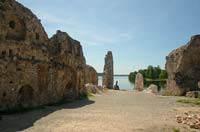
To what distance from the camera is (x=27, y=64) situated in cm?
1576

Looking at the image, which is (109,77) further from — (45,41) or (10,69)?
(10,69)

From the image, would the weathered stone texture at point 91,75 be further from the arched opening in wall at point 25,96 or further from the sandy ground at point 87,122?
the sandy ground at point 87,122

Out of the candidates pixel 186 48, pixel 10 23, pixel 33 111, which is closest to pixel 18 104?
pixel 33 111

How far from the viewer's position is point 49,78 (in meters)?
17.8

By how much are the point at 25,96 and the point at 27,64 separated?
184 cm

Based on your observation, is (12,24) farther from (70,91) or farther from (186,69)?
(186,69)

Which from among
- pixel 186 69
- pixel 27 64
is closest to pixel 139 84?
pixel 186 69

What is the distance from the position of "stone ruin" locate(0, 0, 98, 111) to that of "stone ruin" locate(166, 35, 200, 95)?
39.5 ft

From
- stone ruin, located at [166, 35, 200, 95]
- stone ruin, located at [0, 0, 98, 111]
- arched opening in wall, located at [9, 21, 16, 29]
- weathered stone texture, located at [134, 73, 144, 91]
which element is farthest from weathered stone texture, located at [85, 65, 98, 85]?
arched opening in wall, located at [9, 21, 16, 29]

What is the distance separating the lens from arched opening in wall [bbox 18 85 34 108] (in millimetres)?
15211

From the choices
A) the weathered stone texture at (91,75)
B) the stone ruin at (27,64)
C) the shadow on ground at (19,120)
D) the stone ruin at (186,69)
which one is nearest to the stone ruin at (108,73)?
the weathered stone texture at (91,75)

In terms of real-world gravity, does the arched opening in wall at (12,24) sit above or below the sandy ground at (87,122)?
above

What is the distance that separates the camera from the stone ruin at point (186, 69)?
1065 inches

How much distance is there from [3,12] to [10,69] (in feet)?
10.4
